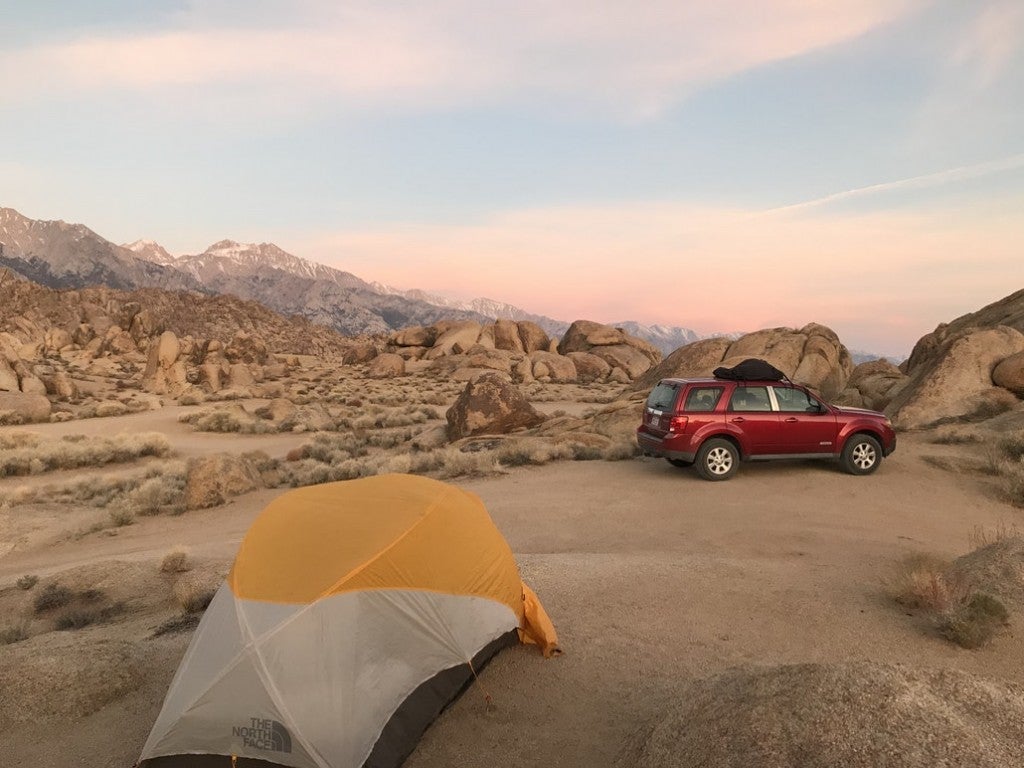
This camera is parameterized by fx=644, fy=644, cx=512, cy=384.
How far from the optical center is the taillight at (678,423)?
12734 mm

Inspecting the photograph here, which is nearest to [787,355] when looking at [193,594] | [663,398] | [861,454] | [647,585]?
[861,454]

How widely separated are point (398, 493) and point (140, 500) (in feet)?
37.6

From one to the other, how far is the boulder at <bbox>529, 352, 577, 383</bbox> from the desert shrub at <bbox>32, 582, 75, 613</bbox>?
45.4 meters

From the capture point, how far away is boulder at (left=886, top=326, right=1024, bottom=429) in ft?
58.2

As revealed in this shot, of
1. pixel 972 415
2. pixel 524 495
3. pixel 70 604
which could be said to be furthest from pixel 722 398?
pixel 70 604

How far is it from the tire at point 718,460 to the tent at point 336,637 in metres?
7.85

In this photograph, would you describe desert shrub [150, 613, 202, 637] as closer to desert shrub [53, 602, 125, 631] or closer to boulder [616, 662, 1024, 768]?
desert shrub [53, 602, 125, 631]

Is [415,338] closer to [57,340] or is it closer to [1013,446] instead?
[57,340]

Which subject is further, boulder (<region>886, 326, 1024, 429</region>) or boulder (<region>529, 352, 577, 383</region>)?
boulder (<region>529, 352, 577, 383</region>)

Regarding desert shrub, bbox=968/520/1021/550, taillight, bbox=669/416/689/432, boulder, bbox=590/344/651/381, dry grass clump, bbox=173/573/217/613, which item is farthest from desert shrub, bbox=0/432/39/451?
boulder, bbox=590/344/651/381

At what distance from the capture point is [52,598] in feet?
30.0

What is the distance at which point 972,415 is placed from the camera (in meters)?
17.5

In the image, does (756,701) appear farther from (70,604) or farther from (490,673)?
(70,604)

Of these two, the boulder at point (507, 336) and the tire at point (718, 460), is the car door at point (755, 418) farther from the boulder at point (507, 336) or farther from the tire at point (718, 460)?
the boulder at point (507, 336)
